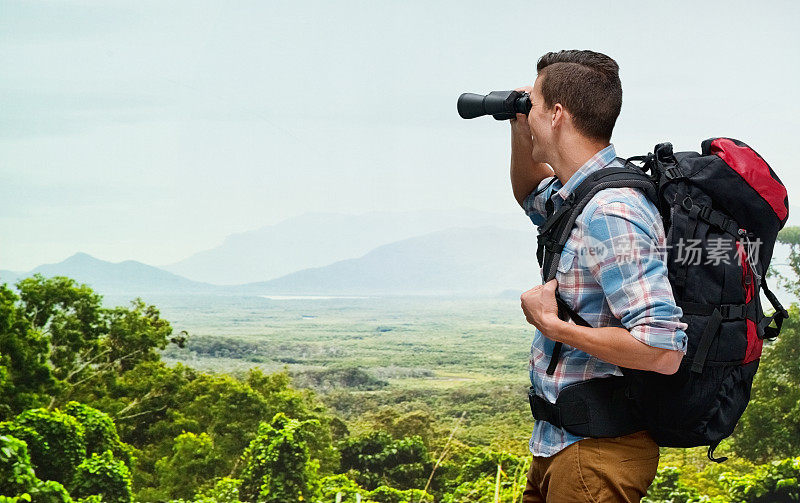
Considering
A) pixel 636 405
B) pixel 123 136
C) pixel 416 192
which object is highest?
pixel 123 136

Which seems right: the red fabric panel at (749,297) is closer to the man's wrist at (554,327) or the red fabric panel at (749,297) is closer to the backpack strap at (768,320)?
the backpack strap at (768,320)

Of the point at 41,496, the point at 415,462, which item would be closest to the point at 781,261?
the point at 415,462

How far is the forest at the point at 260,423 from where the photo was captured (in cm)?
378

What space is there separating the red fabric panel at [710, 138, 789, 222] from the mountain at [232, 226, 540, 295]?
11.0ft

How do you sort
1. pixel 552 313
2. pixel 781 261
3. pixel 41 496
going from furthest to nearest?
pixel 781 261 < pixel 41 496 < pixel 552 313

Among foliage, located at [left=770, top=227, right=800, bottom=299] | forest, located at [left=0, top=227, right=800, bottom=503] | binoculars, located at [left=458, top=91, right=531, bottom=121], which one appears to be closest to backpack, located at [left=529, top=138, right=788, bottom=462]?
binoculars, located at [left=458, top=91, right=531, bottom=121]

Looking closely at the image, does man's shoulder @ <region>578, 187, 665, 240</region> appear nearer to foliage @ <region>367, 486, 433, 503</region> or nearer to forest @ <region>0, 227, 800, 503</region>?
forest @ <region>0, 227, 800, 503</region>

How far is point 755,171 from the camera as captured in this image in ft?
3.75

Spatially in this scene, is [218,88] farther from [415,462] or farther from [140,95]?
[415,462]

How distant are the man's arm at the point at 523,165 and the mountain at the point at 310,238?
2883 millimetres

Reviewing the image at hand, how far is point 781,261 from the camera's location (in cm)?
406

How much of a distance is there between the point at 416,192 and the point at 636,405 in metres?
3.19

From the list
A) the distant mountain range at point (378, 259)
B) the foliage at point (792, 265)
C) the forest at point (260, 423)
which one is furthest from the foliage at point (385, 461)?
the foliage at point (792, 265)

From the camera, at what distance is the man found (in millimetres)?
1071
